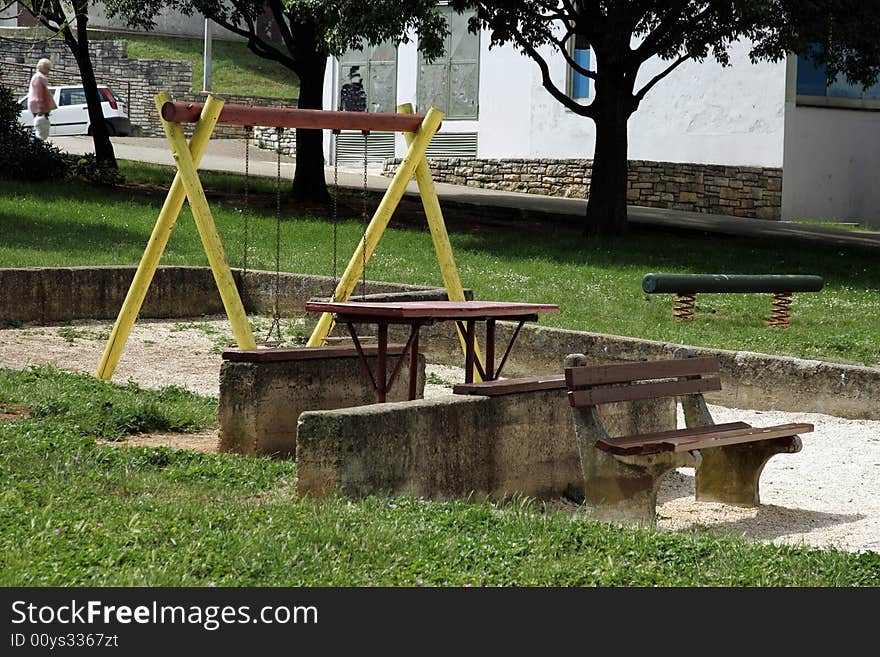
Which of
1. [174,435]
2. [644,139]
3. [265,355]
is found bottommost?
[174,435]

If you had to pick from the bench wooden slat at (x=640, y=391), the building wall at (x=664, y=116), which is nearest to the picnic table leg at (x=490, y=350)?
the bench wooden slat at (x=640, y=391)

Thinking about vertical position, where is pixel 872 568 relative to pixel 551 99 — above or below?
below

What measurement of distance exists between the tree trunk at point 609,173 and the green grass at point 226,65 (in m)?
27.8

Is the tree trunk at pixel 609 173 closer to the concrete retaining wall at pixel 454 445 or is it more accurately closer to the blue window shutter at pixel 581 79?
the blue window shutter at pixel 581 79

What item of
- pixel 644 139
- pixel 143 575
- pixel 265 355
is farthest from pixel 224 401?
pixel 644 139

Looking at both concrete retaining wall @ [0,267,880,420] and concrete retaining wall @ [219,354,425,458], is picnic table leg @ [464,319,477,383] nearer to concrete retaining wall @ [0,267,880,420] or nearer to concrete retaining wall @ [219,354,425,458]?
concrete retaining wall @ [0,267,880,420]

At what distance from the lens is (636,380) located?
24.5ft

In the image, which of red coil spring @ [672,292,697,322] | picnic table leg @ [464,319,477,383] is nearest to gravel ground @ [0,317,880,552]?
picnic table leg @ [464,319,477,383]

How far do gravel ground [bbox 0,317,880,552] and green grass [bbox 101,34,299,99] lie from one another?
117 feet

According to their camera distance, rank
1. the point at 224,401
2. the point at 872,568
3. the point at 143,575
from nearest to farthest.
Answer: the point at 143,575 → the point at 872,568 → the point at 224,401

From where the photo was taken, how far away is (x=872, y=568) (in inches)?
211

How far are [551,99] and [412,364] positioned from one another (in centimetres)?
2431

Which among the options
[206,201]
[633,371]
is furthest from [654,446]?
[206,201]

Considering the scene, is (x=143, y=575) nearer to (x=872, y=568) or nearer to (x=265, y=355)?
(x=872, y=568)
